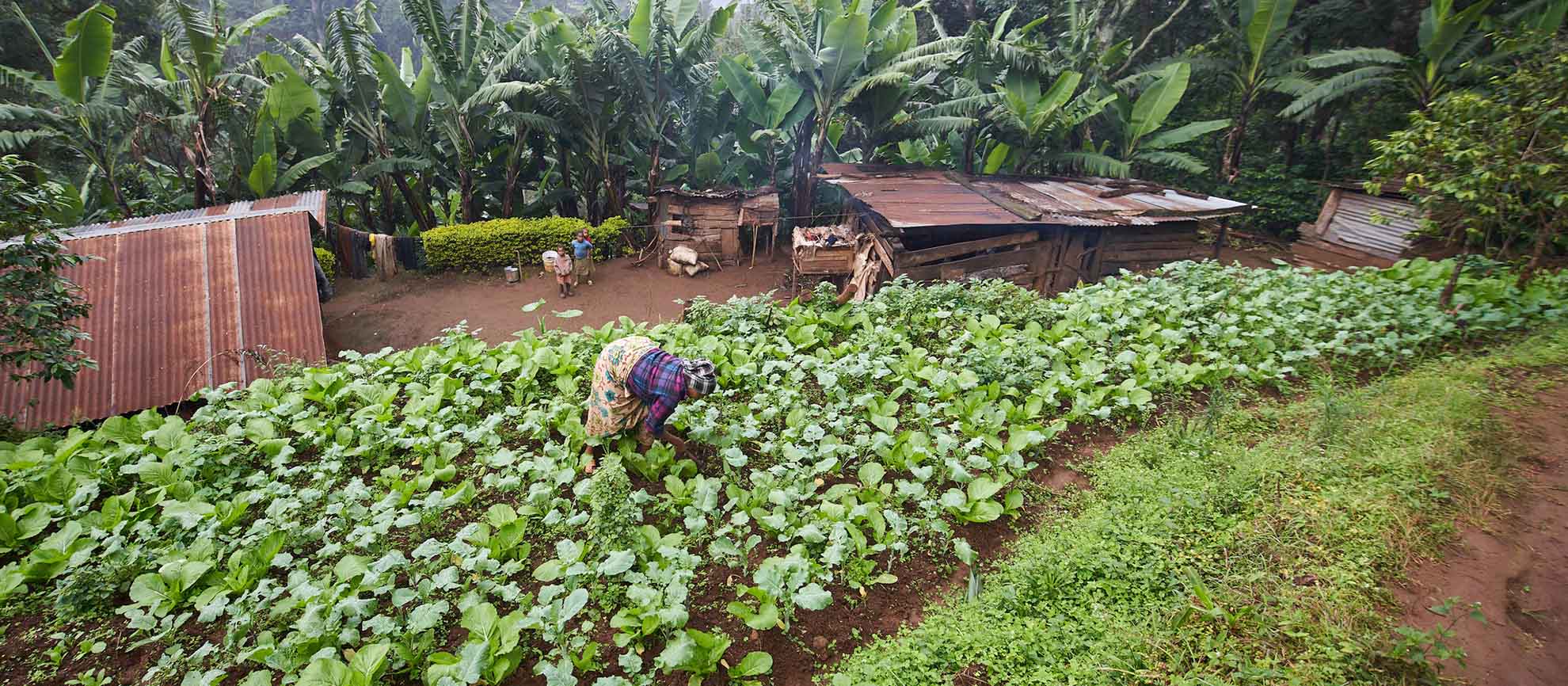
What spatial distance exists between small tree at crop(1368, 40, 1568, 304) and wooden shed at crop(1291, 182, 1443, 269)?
6.19 meters

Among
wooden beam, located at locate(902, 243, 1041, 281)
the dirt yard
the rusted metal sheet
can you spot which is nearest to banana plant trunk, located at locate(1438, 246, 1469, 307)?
wooden beam, located at locate(902, 243, 1041, 281)

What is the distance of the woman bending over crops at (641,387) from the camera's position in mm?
3867

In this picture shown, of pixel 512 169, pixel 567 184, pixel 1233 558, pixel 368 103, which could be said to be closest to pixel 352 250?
pixel 368 103

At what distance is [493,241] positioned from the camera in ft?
39.8

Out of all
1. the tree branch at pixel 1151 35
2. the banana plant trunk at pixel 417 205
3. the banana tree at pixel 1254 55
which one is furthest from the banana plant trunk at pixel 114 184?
the banana tree at pixel 1254 55

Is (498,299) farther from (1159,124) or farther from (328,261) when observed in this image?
(1159,124)

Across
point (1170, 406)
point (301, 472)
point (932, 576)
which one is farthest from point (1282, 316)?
point (301, 472)

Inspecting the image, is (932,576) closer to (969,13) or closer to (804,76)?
(804,76)

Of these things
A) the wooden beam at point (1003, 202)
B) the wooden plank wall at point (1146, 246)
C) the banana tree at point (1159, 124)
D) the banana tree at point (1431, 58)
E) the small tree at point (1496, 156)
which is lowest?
the wooden plank wall at point (1146, 246)

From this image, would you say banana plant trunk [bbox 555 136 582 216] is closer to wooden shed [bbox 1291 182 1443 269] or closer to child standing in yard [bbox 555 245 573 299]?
child standing in yard [bbox 555 245 573 299]

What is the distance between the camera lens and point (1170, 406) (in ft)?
17.1

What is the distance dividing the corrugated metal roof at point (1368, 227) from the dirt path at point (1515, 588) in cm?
1059

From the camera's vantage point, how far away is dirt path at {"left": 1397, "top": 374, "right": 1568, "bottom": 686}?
276cm

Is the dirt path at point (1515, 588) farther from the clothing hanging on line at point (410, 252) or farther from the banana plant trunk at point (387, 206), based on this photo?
the banana plant trunk at point (387, 206)
